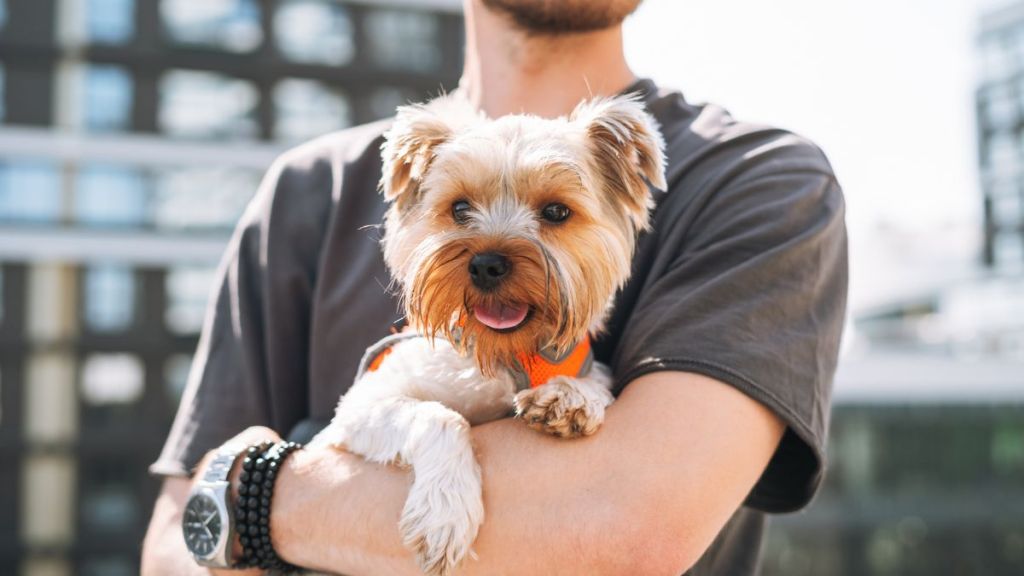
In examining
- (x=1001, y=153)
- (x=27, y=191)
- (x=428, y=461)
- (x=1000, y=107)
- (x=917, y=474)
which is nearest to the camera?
(x=428, y=461)

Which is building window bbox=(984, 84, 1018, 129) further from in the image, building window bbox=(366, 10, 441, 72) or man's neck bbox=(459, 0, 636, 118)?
man's neck bbox=(459, 0, 636, 118)

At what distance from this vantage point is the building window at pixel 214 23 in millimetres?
42625

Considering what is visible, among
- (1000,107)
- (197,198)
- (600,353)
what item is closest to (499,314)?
(600,353)

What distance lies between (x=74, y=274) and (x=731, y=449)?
42.9 metres

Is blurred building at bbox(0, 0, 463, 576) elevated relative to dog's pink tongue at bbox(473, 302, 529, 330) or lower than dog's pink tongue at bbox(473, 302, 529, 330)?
lower

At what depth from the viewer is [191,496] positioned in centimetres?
288

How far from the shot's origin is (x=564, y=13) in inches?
132

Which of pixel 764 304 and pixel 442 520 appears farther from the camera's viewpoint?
pixel 764 304

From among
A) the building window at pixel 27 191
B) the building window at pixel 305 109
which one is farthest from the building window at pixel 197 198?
the building window at pixel 27 191

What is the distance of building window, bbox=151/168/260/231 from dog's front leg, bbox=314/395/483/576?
39180mm

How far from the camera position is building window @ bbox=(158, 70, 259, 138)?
138ft

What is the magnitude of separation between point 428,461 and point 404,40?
44314mm

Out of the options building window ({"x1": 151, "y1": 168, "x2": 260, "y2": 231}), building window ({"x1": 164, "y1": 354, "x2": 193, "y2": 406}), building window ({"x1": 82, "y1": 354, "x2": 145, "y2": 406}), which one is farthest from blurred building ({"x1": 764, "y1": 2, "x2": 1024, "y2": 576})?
building window ({"x1": 82, "y1": 354, "x2": 145, "y2": 406})

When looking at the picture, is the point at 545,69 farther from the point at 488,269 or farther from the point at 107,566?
the point at 107,566
